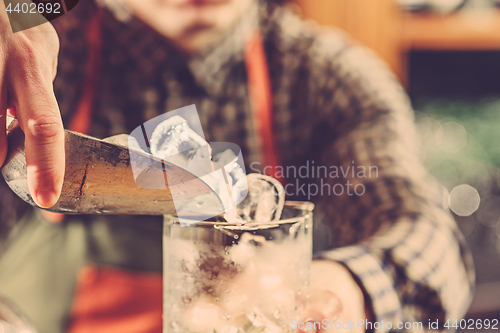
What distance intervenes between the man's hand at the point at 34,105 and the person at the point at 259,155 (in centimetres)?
20

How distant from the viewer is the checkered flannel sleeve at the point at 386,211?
459mm

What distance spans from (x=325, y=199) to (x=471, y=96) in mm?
812

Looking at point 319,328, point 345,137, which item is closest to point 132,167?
point 319,328

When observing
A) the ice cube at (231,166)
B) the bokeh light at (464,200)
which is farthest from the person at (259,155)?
the bokeh light at (464,200)

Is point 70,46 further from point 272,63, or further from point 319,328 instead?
point 319,328

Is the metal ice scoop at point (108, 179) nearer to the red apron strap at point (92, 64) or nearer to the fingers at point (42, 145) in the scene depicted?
the fingers at point (42, 145)

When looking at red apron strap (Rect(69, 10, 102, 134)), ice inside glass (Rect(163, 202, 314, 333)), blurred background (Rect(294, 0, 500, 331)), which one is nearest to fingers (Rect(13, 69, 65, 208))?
ice inside glass (Rect(163, 202, 314, 333))

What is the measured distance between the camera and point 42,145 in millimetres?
205

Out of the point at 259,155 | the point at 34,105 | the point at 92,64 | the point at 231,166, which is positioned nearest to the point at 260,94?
the point at 259,155

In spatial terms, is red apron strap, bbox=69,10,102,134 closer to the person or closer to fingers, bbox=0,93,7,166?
the person

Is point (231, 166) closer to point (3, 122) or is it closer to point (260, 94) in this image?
point (3, 122)

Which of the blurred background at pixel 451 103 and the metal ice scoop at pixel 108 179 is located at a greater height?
the blurred background at pixel 451 103

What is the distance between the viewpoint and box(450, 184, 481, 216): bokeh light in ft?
3.54

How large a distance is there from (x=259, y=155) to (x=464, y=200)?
2.16 feet
